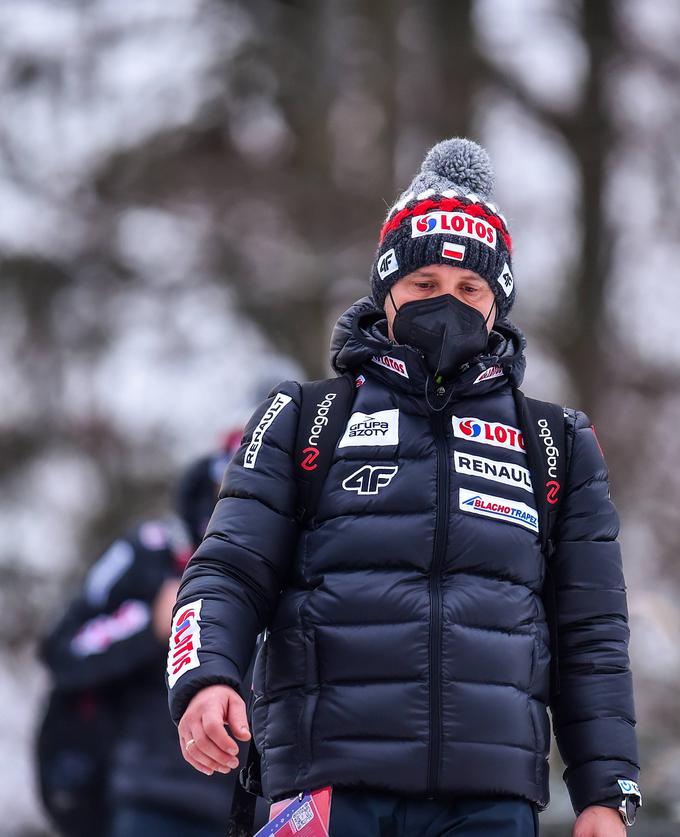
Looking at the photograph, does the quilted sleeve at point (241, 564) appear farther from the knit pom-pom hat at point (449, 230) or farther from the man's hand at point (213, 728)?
the knit pom-pom hat at point (449, 230)

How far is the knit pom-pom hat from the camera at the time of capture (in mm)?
3285

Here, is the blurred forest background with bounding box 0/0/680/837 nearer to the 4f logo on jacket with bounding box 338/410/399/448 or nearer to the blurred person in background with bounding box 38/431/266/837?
the blurred person in background with bounding box 38/431/266/837

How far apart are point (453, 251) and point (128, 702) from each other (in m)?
2.38

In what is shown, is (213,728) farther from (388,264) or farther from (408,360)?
(388,264)

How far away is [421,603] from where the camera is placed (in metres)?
2.92

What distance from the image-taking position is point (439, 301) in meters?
3.23

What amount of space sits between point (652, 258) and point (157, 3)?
5.41 m

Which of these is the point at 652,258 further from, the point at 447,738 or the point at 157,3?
the point at 447,738

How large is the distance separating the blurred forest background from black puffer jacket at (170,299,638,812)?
32.1 ft

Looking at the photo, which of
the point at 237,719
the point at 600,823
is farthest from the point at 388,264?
the point at 600,823

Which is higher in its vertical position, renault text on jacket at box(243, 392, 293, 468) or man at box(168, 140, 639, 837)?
renault text on jacket at box(243, 392, 293, 468)

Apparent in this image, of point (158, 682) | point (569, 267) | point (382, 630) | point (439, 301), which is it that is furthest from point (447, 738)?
point (569, 267)

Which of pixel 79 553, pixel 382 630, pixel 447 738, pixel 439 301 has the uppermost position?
pixel 79 553

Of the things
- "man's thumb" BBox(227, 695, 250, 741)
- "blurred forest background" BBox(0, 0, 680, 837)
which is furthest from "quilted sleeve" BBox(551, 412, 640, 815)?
"blurred forest background" BBox(0, 0, 680, 837)
